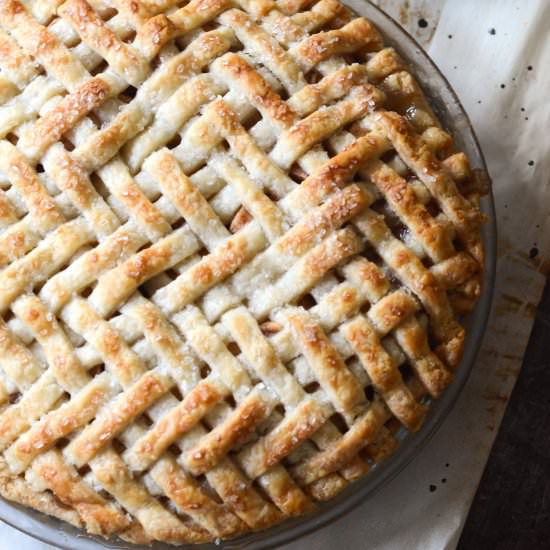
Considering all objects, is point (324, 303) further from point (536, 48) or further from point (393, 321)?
point (536, 48)

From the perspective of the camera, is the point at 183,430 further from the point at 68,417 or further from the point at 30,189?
the point at 30,189

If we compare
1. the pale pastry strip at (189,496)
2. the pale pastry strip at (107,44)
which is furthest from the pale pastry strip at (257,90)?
the pale pastry strip at (189,496)

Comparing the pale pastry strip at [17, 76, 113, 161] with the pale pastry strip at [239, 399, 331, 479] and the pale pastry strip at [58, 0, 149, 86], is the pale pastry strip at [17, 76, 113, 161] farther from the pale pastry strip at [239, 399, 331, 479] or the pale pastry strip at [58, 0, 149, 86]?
the pale pastry strip at [239, 399, 331, 479]

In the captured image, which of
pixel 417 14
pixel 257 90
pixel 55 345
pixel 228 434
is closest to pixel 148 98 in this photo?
pixel 257 90

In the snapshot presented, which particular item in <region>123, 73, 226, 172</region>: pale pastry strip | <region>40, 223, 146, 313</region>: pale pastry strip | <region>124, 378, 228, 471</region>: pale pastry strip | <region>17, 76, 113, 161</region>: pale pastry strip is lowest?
<region>124, 378, 228, 471</region>: pale pastry strip

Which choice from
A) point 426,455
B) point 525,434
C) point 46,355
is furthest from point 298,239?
point 525,434

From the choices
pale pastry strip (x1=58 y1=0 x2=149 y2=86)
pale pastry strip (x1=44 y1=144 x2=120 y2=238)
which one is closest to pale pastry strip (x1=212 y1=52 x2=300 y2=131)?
pale pastry strip (x1=58 y1=0 x2=149 y2=86)

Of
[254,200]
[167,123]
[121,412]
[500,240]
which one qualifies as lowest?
[500,240]
